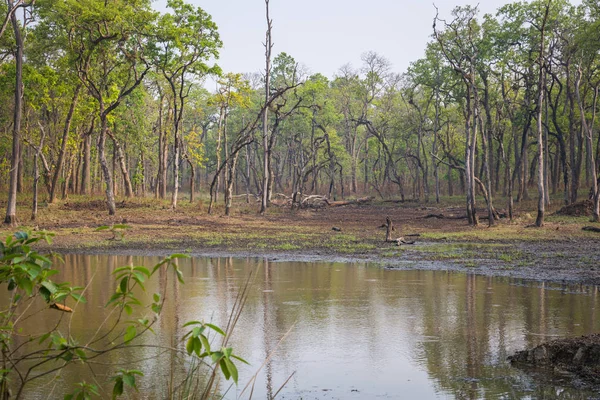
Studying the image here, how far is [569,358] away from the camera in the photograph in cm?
683

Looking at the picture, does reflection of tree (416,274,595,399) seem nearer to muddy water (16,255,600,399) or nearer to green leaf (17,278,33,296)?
muddy water (16,255,600,399)

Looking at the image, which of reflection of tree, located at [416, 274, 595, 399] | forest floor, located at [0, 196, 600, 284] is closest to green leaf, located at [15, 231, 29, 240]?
reflection of tree, located at [416, 274, 595, 399]

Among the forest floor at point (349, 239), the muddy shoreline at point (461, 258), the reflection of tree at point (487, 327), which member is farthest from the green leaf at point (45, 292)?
the muddy shoreline at point (461, 258)

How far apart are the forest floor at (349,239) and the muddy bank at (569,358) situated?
7.04 meters

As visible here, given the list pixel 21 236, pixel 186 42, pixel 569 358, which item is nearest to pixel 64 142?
pixel 186 42

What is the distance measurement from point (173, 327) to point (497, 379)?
4.43m

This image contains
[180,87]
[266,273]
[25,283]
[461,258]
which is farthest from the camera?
[180,87]

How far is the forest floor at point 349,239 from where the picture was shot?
16.5 meters

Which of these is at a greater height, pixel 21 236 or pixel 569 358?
pixel 21 236

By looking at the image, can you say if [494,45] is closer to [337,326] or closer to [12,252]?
[337,326]

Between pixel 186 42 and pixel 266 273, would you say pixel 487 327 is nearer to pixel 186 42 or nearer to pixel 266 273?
pixel 266 273

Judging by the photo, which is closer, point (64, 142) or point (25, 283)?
point (25, 283)

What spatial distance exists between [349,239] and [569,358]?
642 inches

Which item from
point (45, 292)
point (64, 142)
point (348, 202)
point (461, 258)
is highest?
point (64, 142)
